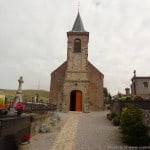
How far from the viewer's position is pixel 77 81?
26.9m

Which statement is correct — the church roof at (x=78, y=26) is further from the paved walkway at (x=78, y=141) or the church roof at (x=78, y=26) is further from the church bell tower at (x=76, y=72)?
the paved walkway at (x=78, y=141)

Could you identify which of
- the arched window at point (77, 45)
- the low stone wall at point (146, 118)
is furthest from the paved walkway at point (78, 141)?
the arched window at point (77, 45)

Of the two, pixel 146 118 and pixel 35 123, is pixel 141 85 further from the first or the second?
pixel 35 123

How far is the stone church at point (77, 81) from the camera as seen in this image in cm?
2666

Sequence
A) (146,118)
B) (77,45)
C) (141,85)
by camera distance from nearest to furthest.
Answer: (146,118) → (77,45) → (141,85)

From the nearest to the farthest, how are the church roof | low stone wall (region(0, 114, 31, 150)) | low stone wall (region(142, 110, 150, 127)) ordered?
1. low stone wall (region(0, 114, 31, 150))
2. low stone wall (region(142, 110, 150, 127))
3. the church roof

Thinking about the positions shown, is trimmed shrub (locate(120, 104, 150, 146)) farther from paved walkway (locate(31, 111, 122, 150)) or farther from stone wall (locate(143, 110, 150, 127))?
paved walkway (locate(31, 111, 122, 150))

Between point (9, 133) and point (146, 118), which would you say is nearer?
point (9, 133)

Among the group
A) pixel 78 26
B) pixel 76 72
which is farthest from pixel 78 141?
pixel 78 26

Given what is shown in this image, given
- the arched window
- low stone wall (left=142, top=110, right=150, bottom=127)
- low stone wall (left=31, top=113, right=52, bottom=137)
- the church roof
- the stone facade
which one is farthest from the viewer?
the stone facade

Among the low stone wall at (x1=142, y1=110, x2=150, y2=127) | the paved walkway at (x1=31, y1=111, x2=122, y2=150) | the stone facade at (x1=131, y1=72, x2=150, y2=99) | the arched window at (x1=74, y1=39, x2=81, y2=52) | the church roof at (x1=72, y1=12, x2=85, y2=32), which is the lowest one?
the paved walkway at (x1=31, y1=111, x2=122, y2=150)

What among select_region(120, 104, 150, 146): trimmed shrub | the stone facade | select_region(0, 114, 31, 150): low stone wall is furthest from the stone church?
select_region(0, 114, 31, 150): low stone wall

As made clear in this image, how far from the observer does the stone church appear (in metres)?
26.7

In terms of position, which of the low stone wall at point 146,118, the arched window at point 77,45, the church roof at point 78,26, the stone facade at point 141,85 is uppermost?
the church roof at point 78,26
